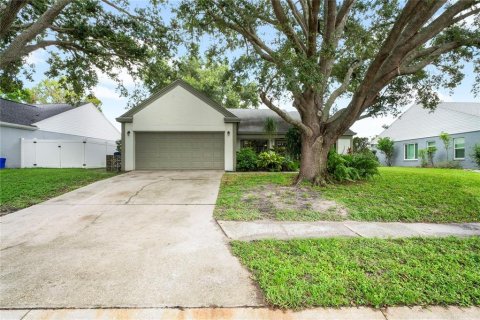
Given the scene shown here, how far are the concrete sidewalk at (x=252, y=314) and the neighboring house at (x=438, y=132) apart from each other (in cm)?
1526

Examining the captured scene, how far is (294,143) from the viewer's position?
1510cm

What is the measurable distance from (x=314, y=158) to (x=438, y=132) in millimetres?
15973

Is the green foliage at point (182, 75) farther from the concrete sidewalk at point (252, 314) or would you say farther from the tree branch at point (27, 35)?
the concrete sidewalk at point (252, 314)

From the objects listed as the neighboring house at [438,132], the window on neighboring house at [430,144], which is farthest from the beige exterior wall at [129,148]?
the window on neighboring house at [430,144]

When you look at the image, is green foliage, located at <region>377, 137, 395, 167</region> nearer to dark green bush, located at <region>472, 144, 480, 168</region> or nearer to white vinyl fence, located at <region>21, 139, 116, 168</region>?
dark green bush, located at <region>472, 144, 480, 168</region>

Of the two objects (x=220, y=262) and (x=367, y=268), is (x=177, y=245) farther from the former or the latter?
(x=367, y=268)

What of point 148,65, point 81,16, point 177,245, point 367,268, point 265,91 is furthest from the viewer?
point 148,65

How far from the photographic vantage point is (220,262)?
11.5ft

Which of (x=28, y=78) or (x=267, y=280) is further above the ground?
(x=28, y=78)

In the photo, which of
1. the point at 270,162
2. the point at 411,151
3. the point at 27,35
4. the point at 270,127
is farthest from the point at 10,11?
the point at 411,151

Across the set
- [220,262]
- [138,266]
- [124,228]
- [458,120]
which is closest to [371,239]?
[220,262]

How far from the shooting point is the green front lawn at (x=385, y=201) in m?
5.78

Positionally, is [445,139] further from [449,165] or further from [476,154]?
[476,154]

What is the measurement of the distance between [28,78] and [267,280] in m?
14.4
